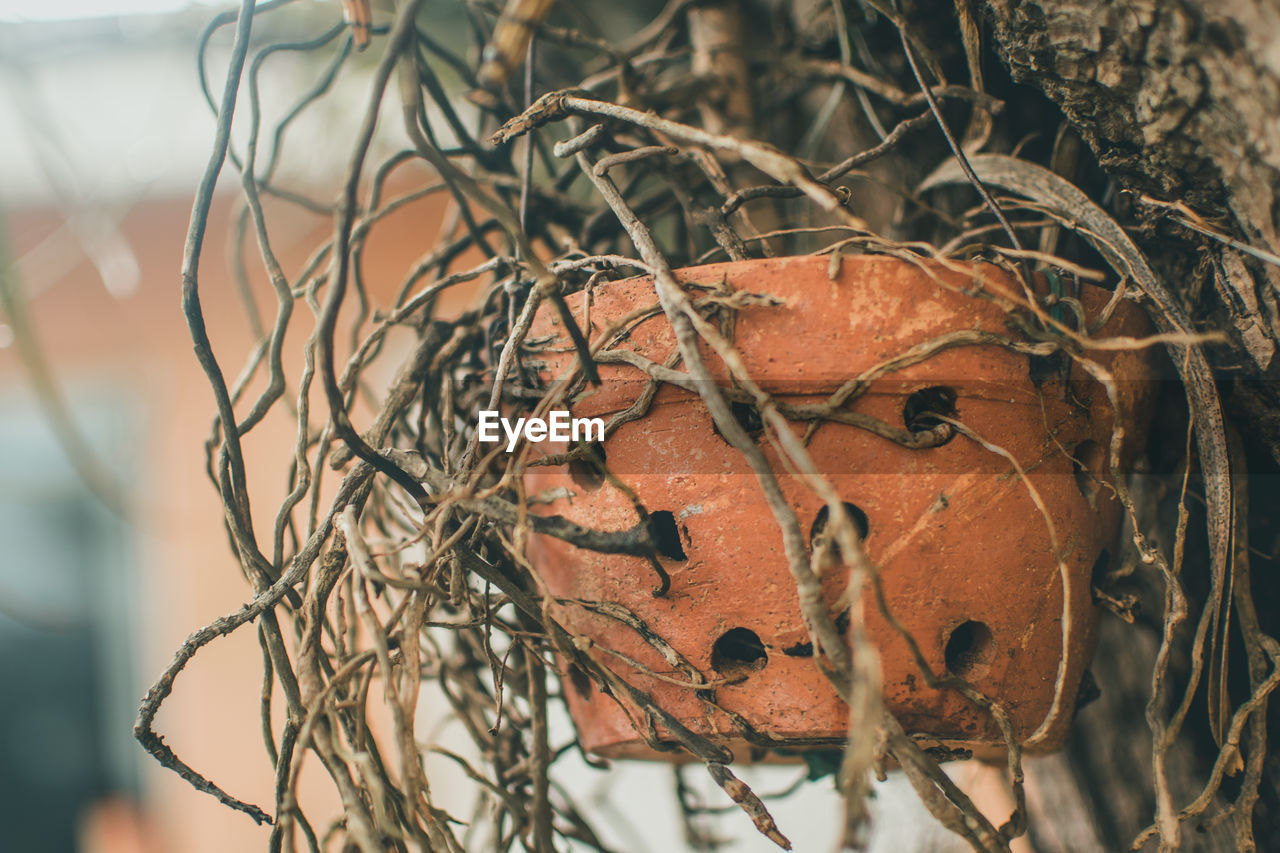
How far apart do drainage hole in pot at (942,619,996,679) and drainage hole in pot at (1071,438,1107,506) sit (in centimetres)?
9

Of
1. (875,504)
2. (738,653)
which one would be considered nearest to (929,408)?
(875,504)

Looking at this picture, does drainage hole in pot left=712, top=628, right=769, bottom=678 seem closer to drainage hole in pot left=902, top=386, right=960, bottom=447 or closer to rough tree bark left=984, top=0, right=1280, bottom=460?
drainage hole in pot left=902, top=386, right=960, bottom=447

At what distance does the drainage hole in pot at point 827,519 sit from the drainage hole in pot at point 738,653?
0.06 meters

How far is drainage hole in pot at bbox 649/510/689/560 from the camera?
46 centimetres

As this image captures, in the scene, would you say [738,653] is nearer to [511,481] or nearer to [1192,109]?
[511,481]

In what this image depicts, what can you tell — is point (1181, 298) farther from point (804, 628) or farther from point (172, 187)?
A: point (172, 187)

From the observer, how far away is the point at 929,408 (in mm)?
446

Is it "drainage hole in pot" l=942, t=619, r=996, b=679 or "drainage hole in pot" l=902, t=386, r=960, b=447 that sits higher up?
"drainage hole in pot" l=902, t=386, r=960, b=447

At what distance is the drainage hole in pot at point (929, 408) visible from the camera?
0.43m

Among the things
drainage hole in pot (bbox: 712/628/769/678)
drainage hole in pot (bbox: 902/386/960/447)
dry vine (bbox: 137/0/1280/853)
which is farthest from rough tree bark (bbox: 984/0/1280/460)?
drainage hole in pot (bbox: 712/628/769/678)

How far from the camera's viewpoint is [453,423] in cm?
52

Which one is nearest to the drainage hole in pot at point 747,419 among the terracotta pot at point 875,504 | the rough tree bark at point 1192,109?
the terracotta pot at point 875,504

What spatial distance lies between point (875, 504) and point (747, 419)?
0.08 meters

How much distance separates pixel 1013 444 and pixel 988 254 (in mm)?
106
